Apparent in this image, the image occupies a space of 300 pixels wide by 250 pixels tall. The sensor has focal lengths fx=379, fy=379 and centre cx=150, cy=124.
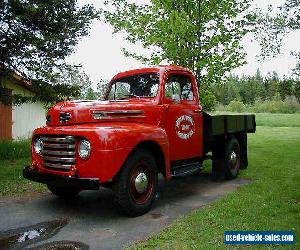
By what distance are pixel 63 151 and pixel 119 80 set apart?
8.89ft

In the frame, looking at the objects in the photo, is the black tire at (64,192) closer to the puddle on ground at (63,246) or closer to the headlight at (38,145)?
the headlight at (38,145)

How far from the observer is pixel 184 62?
1334 centimetres

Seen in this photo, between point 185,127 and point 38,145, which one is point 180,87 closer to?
point 185,127

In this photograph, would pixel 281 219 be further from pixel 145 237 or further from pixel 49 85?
pixel 49 85

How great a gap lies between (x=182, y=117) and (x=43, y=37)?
606cm

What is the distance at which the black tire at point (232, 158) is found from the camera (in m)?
9.05

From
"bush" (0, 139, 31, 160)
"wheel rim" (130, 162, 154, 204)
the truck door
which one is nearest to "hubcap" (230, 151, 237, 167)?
the truck door

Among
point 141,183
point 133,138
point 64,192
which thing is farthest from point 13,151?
point 133,138

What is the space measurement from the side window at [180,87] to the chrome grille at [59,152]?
2365 millimetres

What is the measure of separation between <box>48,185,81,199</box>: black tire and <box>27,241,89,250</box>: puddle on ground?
7.82ft

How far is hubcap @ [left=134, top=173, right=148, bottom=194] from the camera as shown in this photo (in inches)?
239

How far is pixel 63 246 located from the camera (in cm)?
480

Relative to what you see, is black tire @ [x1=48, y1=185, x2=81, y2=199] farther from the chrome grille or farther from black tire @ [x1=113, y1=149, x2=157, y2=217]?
black tire @ [x1=113, y1=149, x2=157, y2=217]

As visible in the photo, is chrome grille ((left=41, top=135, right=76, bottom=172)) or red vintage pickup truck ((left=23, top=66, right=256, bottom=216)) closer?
red vintage pickup truck ((left=23, top=66, right=256, bottom=216))
